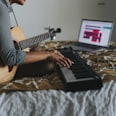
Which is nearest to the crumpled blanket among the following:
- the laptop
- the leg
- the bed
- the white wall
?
the bed

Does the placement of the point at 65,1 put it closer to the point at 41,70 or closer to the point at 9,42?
the point at 41,70

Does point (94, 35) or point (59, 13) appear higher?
point (59, 13)

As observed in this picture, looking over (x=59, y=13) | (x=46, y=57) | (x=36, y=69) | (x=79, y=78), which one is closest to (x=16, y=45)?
(x=36, y=69)

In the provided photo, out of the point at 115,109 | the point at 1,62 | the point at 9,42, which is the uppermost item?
the point at 9,42

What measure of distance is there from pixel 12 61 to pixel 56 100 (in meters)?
0.32

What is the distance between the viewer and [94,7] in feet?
8.01

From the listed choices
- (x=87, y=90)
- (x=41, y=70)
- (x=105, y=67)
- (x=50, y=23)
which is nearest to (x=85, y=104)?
(x=87, y=90)

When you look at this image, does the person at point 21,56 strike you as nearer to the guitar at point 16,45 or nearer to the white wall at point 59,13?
the guitar at point 16,45

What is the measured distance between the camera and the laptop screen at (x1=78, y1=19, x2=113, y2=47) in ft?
6.59

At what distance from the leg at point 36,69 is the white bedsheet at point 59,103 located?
39 cm

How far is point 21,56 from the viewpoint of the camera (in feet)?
4.05

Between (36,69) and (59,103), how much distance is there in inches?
20.4

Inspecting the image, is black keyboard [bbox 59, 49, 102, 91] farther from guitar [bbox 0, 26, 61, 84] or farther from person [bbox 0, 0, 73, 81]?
guitar [bbox 0, 26, 61, 84]

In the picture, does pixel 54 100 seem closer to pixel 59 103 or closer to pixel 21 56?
pixel 59 103
